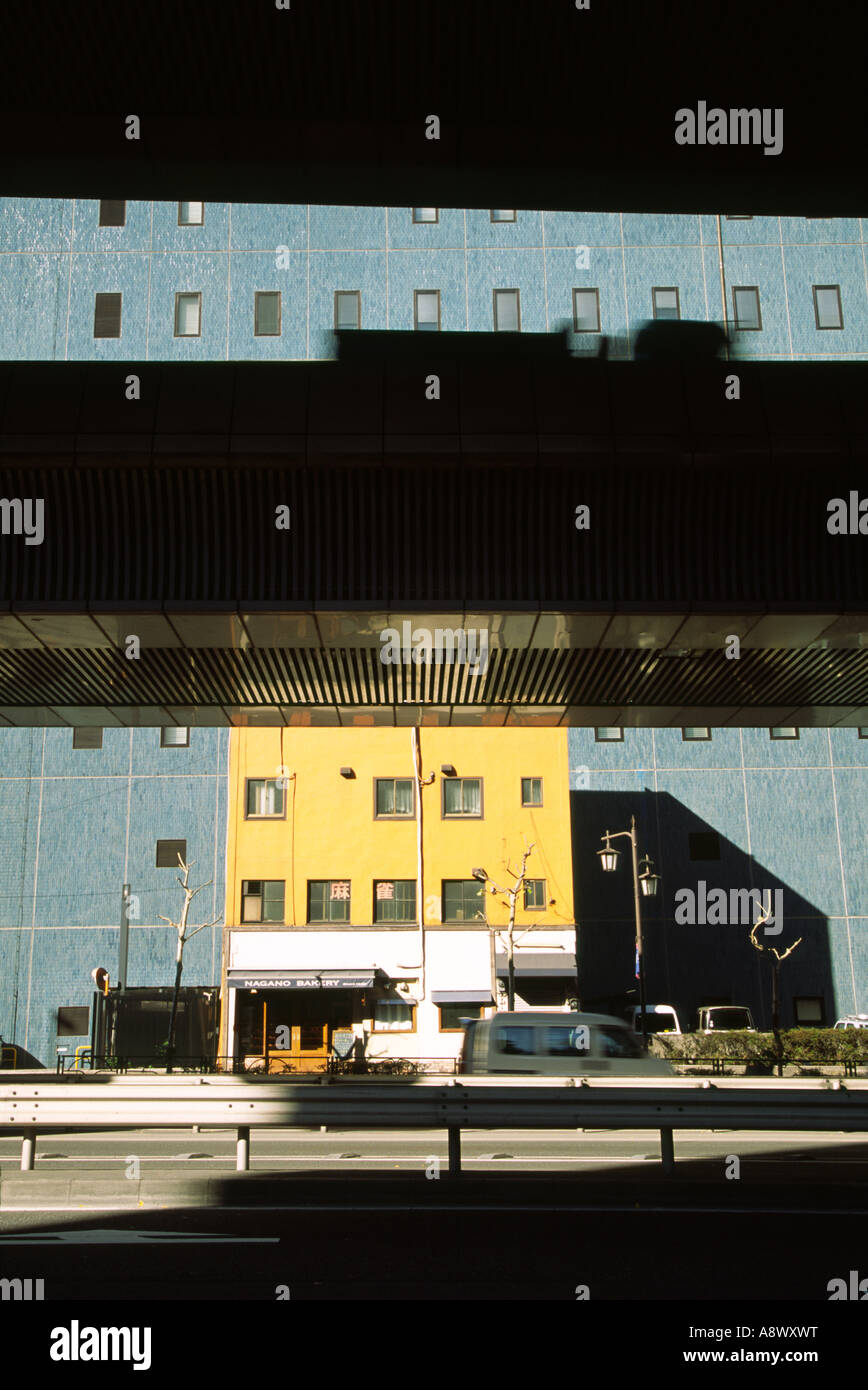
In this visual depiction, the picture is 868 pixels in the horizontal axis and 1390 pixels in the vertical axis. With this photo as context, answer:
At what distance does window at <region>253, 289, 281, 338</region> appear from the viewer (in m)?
37.9

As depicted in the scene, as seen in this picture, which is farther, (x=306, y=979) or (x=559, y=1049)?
(x=306, y=979)

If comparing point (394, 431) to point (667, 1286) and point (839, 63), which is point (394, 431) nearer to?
point (839, 63)

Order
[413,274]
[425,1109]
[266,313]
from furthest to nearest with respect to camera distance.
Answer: [413,274] → [266,313] → [425,1109]

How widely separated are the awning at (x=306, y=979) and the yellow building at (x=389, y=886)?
6cm

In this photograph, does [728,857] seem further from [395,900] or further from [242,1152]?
[242,1152]

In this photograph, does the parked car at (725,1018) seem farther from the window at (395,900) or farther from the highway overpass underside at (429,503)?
the highway overpass underside at (429,503)

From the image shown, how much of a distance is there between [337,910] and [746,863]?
14989 mm

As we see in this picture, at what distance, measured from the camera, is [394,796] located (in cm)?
3969

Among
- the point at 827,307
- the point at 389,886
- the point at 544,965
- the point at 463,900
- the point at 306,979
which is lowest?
the point at 306,979

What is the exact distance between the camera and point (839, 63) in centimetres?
954

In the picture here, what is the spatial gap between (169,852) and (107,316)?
720 inches

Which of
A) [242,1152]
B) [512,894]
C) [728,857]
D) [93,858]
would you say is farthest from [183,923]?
[242,1152]

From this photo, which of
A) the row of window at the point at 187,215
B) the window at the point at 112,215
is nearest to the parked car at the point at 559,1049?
the row of window at the point at 187,215

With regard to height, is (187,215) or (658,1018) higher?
(187,215)
